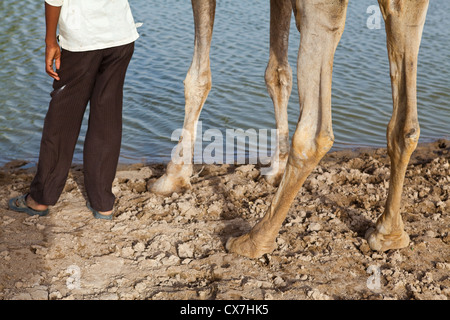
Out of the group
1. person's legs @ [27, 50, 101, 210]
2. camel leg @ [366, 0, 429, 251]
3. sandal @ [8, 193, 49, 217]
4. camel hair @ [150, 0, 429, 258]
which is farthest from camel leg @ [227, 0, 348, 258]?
sandal @ [8, 193, 49, 217]

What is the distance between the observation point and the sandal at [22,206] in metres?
3.64

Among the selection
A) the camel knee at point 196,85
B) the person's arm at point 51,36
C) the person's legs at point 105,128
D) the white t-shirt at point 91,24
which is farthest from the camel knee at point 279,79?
the person's arm at point 51,36

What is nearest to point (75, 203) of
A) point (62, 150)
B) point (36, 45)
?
point (62, 150)

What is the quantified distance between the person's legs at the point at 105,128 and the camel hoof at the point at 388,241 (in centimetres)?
172

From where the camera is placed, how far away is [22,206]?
3688 millimetres

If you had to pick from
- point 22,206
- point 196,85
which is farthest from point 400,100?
point 22,206

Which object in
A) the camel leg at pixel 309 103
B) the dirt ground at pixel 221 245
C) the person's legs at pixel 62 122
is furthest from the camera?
the person's legs at pixel 62 122

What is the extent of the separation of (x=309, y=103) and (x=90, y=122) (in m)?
1.50

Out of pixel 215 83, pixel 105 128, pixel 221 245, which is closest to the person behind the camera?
pixel 221 245

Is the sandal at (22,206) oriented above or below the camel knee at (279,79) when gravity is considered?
below

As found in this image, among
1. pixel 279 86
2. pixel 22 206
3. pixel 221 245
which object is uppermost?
pixel 279 86

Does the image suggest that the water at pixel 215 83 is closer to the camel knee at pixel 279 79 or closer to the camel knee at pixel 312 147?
the camel knee at pixel 279 79

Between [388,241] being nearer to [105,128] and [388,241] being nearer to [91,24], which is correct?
[105,128]

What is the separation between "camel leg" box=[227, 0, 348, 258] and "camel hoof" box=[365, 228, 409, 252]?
63cm
